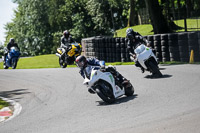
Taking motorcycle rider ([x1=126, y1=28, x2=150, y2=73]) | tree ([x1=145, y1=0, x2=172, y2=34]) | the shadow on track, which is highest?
tree ([x1=145, y1=0, x2=172, y2=34])

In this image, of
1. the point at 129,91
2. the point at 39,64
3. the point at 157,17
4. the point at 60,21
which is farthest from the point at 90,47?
the point at 60,21

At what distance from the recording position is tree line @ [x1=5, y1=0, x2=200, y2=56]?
5112 cm

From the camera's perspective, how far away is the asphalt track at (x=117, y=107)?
22.2 ft

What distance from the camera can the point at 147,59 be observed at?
12461 mm

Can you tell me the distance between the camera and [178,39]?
53.4ft

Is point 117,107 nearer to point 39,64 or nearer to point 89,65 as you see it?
point 89,65

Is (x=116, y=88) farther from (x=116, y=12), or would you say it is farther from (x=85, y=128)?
(x=116, y=12)

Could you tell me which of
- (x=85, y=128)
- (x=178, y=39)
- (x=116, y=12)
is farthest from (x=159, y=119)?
(x=116, y=12)

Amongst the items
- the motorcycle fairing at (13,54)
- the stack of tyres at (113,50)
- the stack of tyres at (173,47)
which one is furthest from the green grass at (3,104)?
the motorcycle fairing at (13,54)

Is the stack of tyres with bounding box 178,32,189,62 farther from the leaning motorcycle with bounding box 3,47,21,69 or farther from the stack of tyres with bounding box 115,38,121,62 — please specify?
the leaning motorcycle with bounding box 3,47,21,69

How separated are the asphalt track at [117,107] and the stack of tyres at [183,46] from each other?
66.6 inches

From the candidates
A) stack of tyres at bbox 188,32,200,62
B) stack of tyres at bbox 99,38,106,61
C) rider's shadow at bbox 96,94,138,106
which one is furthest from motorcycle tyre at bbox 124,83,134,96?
stack of tyres at bbox 99,38,106,61

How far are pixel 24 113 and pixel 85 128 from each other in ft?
9.92

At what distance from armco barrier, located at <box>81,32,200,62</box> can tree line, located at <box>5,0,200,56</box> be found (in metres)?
24.9
